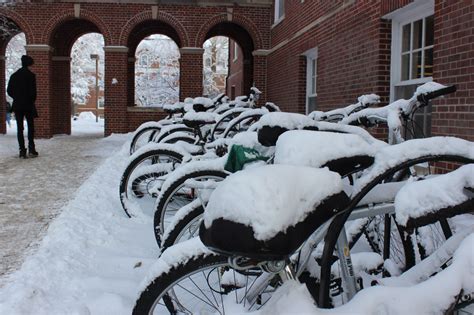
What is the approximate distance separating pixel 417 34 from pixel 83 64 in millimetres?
44660

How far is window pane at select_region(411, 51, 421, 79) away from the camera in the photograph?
707 centimetres

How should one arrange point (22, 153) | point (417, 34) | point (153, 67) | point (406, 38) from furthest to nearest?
point (153, 67), point (22, 153), point (406, 38), point (417, 34)

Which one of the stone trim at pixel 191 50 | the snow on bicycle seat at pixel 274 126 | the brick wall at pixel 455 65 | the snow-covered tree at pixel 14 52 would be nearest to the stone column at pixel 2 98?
the stone trim at pixel 191 50

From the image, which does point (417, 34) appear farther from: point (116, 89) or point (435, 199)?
point (116, 89)

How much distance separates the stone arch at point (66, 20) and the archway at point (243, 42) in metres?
3.93

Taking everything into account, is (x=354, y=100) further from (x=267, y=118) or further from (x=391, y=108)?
(x=267, y=118)

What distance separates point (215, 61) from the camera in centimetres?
4228

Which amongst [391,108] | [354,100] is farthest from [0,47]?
[391,108]

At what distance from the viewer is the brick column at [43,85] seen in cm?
1631

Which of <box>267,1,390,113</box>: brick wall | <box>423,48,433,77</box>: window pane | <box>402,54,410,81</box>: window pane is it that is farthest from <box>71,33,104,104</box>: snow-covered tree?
<box>423,48,433,77</box>: window pane

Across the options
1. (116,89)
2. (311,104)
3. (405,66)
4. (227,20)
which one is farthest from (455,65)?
(116,89)

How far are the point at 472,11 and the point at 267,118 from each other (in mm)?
3510

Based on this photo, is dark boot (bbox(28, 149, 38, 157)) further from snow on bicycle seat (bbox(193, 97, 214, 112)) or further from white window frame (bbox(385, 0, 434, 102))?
white window frame (bbox(385, 0, 434, 102))

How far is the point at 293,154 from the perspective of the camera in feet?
6.63
